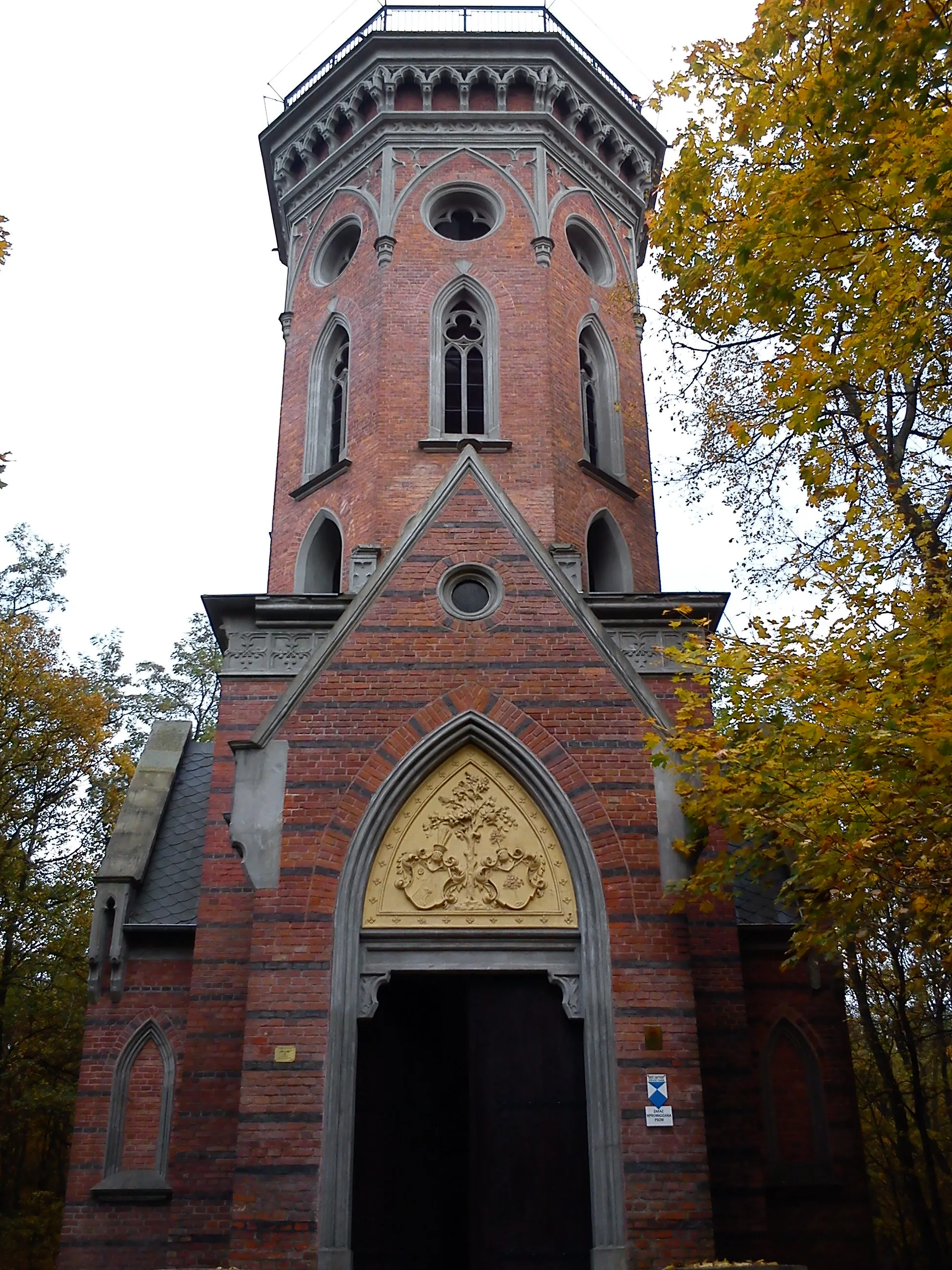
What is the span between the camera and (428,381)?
18156 mm

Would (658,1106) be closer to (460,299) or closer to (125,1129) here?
(125,1129)

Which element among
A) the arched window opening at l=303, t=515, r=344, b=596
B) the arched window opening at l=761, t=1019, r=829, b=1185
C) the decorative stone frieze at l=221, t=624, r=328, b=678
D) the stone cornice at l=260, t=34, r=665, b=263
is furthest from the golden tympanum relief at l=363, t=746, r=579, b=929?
the stone cornice at l=260, t=34, r=665, b=263

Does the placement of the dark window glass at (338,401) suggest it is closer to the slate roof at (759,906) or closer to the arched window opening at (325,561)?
the arched window opening at (325,561)

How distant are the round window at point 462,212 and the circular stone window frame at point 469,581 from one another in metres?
8.10

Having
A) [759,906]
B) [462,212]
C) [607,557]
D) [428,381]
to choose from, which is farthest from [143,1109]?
[462,212]

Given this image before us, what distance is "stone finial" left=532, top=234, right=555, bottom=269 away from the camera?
18.9m

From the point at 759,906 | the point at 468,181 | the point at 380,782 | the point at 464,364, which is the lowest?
the point at 759,906

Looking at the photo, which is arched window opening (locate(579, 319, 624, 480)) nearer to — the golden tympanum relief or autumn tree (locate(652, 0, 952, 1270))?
autumn tree (locate(652, 0, 952, 1270))

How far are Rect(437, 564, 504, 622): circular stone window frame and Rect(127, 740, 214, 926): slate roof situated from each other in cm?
462

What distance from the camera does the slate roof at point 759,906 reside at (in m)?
15.8

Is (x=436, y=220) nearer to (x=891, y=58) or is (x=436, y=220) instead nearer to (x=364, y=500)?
(x=364, y=500)

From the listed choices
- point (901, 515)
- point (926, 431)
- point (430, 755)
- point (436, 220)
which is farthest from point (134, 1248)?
point (436, 220)

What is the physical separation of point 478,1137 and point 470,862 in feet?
8.79

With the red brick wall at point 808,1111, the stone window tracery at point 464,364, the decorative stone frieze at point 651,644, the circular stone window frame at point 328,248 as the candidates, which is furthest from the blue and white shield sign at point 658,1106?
the circular stone window frame at point 328,248
